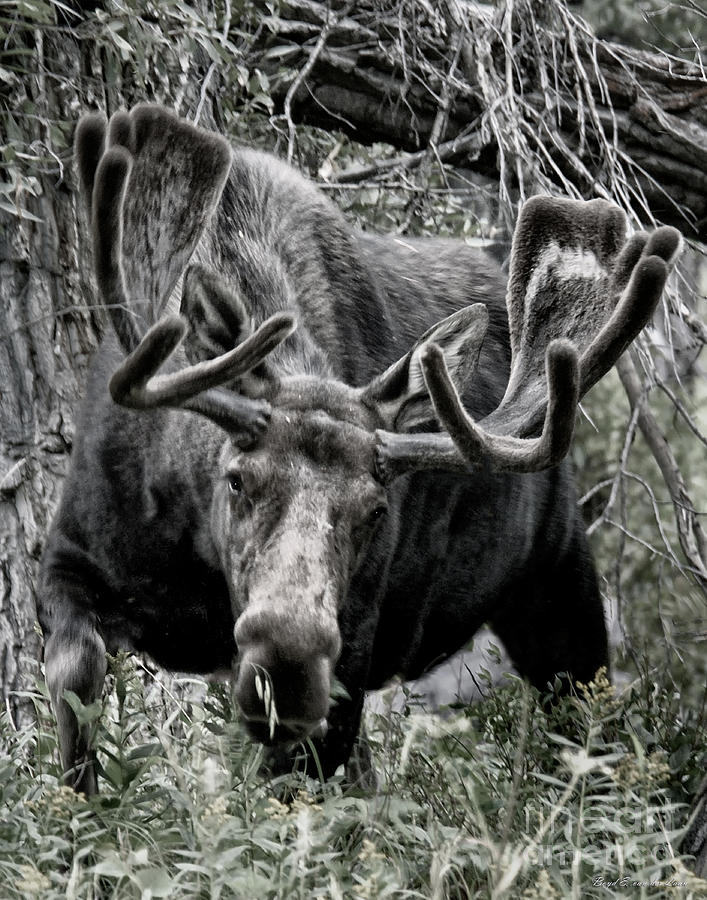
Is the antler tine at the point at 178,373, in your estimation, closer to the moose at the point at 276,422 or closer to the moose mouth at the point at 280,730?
the moose at the point at 276,422

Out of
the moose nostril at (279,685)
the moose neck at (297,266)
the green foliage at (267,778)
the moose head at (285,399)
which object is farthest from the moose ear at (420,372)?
the moose nostril at (279,685)

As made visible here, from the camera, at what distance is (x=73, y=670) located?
13.1ft

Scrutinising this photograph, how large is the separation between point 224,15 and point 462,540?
2241 mm

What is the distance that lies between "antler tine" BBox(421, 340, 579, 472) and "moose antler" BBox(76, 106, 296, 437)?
42 centimetres

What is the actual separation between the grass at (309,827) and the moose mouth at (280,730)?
0.07 metres

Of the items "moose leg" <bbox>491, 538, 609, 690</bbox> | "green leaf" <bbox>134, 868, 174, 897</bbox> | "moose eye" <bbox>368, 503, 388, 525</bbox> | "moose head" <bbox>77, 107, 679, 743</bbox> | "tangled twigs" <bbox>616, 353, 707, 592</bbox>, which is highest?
"moose head" <bbox>77, 107, 679, 743</bbox>

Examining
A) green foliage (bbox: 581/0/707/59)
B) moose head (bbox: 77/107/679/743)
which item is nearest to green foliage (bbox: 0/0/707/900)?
moose head (bbox: 77/107/679/743)

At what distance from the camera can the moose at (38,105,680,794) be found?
364 centimetres

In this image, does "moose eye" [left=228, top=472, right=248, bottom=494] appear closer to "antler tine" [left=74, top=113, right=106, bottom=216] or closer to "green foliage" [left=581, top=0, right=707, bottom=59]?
"antler tine" [left=74, top=113, right=106, bottom=216]

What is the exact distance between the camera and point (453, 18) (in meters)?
5.78

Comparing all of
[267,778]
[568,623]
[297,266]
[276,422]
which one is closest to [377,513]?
[276,422]

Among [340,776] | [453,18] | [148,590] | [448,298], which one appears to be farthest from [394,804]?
[453,18]

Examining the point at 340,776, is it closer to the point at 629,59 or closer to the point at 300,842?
the point at 300,842

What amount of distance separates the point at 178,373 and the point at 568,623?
2.71 meters
